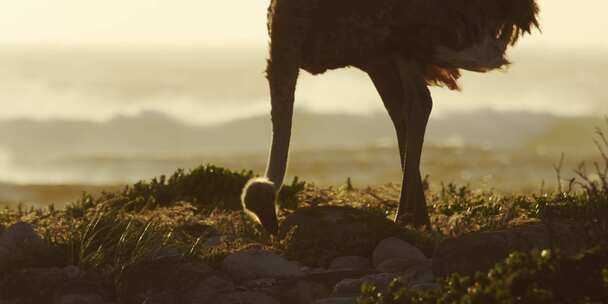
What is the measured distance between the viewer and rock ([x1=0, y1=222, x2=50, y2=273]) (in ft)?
30.8

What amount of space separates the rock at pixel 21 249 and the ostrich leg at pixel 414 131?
129 inches

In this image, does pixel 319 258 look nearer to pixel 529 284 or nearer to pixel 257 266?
pixel 257 266

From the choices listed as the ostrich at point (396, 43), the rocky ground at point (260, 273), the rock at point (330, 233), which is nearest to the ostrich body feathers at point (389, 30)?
the ostrich at point (396, 43)

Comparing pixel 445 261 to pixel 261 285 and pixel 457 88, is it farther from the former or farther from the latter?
pixel 457 88

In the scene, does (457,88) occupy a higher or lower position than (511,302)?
higher

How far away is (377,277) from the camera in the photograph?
Result: 8.66 m

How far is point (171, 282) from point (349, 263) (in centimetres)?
161

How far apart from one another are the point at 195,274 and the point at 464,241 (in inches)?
73.2

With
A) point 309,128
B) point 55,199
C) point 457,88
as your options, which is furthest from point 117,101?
point 457,88

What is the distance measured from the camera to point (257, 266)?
897 cm

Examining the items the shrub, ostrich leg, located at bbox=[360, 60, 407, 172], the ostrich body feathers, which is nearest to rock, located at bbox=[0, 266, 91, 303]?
the ostrich body feathers

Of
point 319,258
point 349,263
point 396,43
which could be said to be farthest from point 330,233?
point 396,43

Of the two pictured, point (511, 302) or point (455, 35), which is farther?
point (455, 35)

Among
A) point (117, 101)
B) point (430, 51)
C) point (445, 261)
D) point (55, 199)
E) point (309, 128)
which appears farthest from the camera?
point (117, 101)
